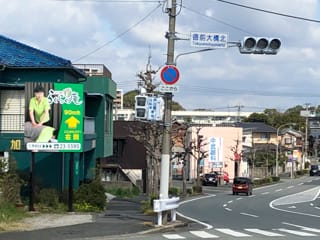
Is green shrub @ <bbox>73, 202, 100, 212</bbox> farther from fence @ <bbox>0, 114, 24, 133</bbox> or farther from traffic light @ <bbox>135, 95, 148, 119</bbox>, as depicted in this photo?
traffic light @ <bbox>135, 95, 148, 119</bbox>

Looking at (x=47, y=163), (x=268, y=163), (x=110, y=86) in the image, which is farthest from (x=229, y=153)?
(x=47, y=163)

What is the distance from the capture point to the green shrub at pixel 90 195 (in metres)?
25.9

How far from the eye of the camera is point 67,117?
24000mm

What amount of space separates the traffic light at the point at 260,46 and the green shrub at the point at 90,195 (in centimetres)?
1012

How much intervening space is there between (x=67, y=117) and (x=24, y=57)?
498 cm

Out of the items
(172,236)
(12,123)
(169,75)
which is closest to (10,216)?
(172,236)

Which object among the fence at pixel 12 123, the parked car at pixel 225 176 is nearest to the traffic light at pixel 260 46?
the fence at pixel 12 123

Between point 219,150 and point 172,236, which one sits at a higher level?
point 219,150

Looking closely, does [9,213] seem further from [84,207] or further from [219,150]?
[219,150]

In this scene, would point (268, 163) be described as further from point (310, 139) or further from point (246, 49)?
point (246, 49)

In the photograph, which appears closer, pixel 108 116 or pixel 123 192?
pixel 108 116

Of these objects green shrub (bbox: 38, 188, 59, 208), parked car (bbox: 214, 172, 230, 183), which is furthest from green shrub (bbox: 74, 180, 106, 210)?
parked car (bbox: 214, 172, 230, 183)

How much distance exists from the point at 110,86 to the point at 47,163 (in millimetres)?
12047

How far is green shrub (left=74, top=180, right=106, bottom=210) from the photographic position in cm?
2594
